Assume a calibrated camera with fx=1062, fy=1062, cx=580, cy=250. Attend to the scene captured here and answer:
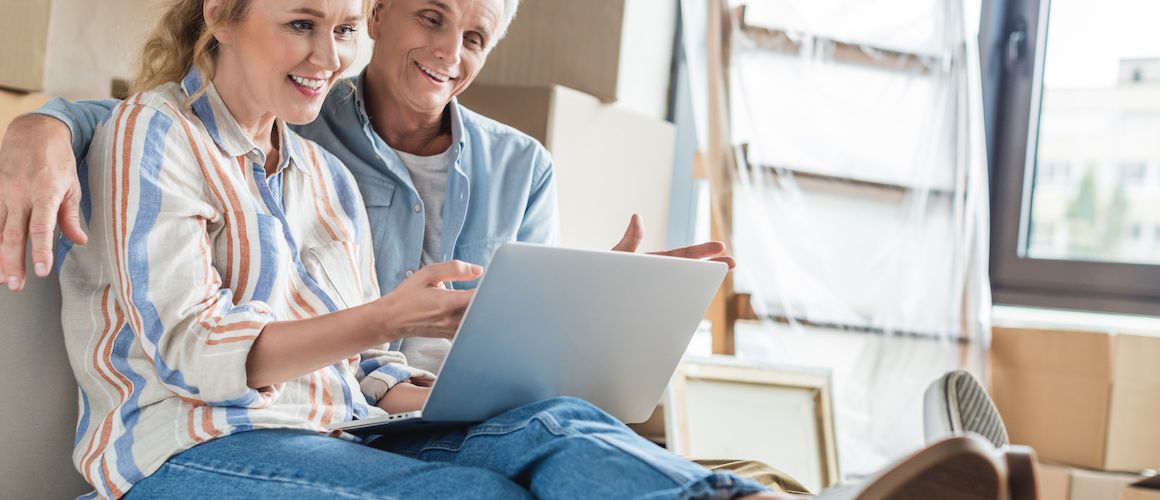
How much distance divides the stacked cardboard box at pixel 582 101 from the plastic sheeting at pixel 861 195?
0.85 ft

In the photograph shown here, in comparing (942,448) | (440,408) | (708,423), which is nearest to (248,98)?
(440,408)

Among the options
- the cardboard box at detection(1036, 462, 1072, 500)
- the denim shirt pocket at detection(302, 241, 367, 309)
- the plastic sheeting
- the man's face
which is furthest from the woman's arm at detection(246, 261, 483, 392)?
the cardboard box at detection(1036, 462, 1072, 500)

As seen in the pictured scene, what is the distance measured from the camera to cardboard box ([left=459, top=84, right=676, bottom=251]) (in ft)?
5.75

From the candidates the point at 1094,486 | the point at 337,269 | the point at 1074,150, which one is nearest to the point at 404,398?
the point at 337,269

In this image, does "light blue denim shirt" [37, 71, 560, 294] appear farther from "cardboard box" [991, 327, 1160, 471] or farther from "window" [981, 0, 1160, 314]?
"window" [981, 0, 1160, 314]

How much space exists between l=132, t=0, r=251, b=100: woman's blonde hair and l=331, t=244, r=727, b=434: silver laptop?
390mm

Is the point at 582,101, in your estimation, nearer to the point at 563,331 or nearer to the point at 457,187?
the point at 457,187

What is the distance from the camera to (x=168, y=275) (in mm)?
915

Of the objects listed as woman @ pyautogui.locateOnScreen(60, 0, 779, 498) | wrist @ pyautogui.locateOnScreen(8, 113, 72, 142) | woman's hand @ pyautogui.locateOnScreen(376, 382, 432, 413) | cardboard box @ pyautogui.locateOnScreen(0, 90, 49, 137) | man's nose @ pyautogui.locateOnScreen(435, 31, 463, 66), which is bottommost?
woman's hand @ pyautogui.locateOnScreen(376, 382, 432, 413)

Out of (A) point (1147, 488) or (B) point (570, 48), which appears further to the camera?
(B) point (570, 48)

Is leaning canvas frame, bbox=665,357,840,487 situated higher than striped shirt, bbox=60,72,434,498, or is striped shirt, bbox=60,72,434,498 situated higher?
striped shirt, bbox=60,72,434,498

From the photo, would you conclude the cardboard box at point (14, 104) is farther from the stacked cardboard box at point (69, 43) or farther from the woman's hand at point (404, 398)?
the woman's hand at point (404, 398)

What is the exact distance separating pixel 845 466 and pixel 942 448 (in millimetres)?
1448

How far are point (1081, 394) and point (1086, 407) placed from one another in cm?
2
